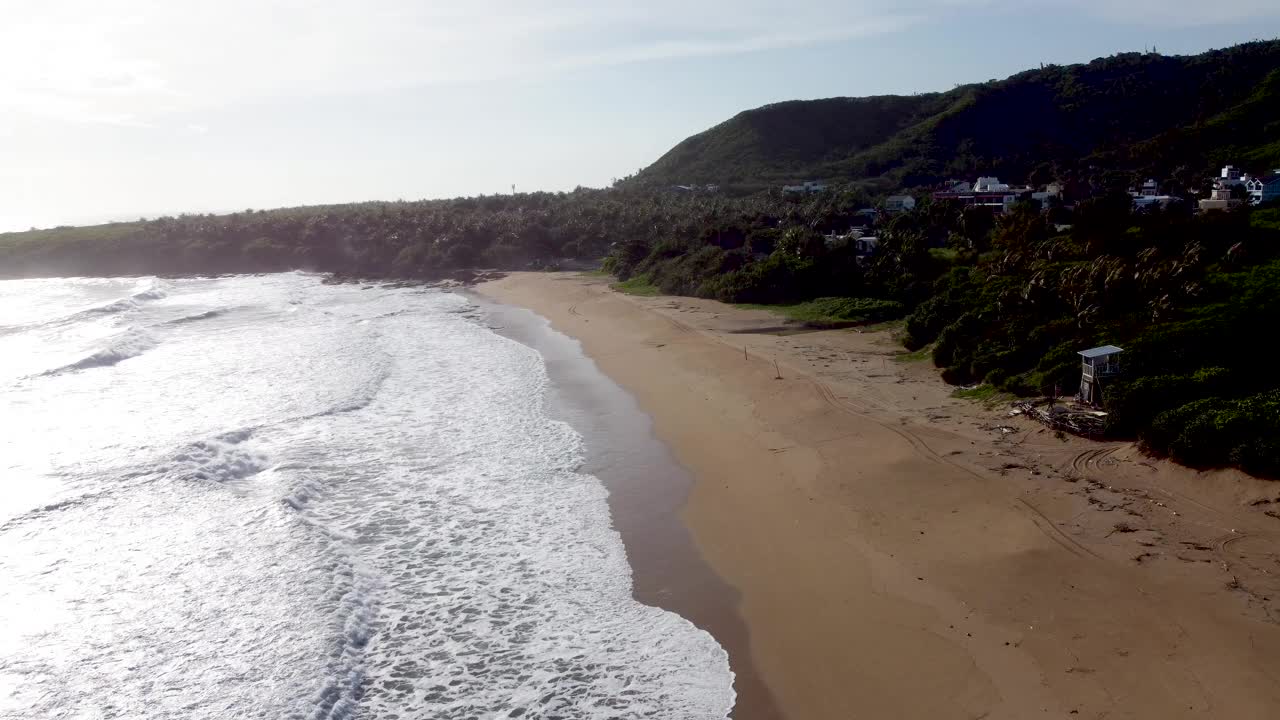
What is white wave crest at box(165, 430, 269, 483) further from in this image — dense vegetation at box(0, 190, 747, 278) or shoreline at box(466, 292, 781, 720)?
dense vegetation at box(0, 190, 747, 278)

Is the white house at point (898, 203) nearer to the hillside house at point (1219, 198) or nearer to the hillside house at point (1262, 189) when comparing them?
the hillside house at point (1219, 198)

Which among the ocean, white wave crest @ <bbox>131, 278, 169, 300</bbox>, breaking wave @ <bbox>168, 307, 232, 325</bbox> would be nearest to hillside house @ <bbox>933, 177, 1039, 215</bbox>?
breaking wave @ <bbox>168, 307, 232, 325</bbox>

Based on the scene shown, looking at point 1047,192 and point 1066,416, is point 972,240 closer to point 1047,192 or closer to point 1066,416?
point 1066,416

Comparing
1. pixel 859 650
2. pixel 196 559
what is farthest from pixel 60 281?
pixel 859 650

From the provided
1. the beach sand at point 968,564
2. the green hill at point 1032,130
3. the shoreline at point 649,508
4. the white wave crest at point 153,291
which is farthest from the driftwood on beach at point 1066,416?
the green hill at point 1032,130

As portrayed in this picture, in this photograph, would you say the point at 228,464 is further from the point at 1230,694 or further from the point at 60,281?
the point at 60,281
